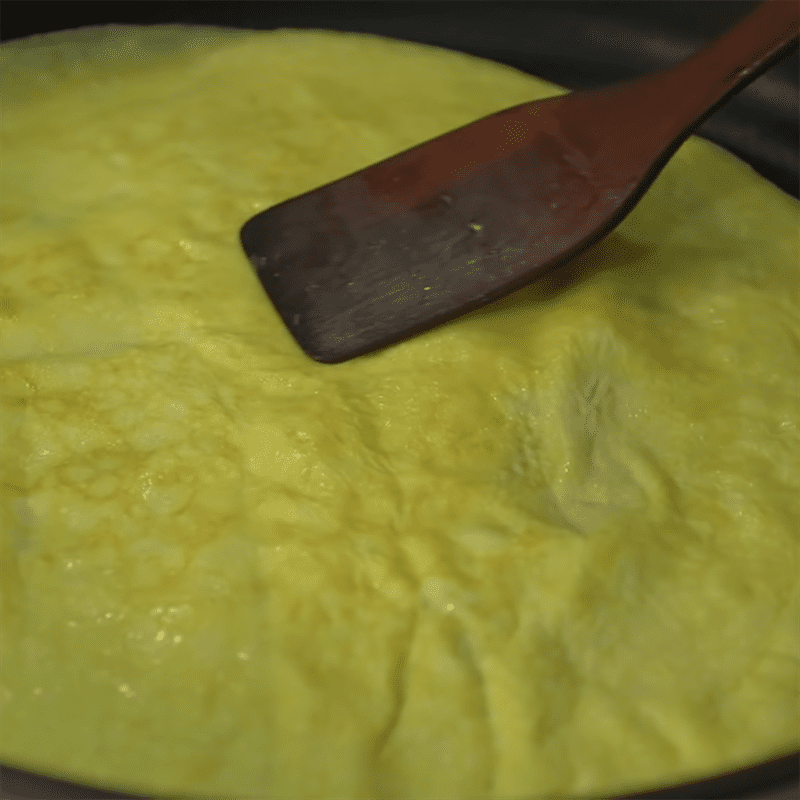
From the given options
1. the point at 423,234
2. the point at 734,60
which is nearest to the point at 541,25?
the point at 734,60

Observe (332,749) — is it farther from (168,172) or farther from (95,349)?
(168,172)

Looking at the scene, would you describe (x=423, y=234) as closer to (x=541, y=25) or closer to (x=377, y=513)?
(x=377, y=513)

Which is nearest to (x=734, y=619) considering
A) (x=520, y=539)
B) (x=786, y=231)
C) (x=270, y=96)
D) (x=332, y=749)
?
(x=520, y=539)

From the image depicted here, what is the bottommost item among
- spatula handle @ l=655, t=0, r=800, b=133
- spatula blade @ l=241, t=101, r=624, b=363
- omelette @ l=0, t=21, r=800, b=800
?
omelette @ l=0, t=21, r=800, b=800

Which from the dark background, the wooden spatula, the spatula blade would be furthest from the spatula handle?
the dark background

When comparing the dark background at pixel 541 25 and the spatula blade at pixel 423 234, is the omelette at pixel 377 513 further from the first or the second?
the dark background at pixel 541 25

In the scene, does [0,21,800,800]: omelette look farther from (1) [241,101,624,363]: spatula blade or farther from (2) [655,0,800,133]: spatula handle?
(2) [655,0,800,133]: spatula handle

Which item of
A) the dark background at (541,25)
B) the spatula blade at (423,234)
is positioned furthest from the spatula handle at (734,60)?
the dark background at (541,25)
